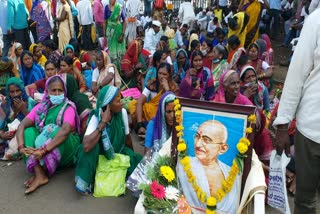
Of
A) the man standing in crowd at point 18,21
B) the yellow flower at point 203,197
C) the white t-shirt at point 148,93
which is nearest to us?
the yellow flower at point 203,197

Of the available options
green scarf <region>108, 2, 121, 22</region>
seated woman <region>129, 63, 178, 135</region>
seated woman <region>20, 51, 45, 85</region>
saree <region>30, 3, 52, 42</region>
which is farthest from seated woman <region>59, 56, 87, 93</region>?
saree <region>30, 3, 52, 42</region>

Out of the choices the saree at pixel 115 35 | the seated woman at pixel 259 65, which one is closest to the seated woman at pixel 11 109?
the seated woman at pixel 259 65

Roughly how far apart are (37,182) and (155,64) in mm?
2713

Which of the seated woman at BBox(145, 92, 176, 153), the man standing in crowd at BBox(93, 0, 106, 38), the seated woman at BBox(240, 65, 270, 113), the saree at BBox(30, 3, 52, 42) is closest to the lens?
the seated woman at BBox(145, 92, 176, 153)

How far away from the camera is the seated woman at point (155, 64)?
5420mm

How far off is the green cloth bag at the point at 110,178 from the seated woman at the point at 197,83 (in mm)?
1516

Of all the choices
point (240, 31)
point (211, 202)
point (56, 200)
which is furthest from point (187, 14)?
point (211, 202)

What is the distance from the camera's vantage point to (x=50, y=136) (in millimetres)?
3885

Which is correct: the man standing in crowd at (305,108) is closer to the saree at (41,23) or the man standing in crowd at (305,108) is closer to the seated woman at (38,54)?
the seated woman at (38,54)

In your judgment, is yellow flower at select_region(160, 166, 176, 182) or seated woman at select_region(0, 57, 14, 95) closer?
yellow flower at select_region(160, 166, 176, 182)

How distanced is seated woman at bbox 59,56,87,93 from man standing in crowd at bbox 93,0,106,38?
4116mm

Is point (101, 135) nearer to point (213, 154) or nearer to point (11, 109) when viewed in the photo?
point (213, 154)

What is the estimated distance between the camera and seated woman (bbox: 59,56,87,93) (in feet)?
19.1

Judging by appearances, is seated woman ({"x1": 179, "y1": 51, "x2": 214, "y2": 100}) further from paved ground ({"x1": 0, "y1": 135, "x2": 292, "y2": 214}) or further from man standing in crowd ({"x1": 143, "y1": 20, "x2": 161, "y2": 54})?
man standing in crowd ({"x1": 143, "y1": 20, "x2": 161, "y2": 54})
